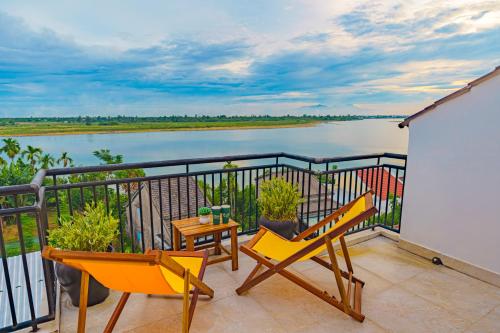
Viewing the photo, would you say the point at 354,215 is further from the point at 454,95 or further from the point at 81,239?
the point at 81,239

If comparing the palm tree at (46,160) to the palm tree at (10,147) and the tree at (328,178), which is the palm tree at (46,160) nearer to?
the palm tree at (10,147)

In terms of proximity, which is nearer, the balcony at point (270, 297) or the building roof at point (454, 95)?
the balcony at point (270, 297)

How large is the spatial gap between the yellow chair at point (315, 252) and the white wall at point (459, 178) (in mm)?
1050

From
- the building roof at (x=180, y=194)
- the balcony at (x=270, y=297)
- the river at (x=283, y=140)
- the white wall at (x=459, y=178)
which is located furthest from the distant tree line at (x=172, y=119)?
the balcony at (x=270, y=297)

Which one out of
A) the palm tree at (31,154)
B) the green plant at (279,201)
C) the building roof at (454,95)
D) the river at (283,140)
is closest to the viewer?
the building roof at (454,95)

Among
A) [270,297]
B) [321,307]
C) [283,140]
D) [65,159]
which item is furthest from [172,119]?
[65,159]

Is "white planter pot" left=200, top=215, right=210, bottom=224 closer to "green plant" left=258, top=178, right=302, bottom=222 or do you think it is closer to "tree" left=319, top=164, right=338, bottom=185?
"green plant" left=258, top=178, right=302, bottom=222

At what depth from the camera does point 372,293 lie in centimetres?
268

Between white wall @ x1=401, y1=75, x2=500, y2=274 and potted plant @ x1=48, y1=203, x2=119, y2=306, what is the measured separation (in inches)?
127

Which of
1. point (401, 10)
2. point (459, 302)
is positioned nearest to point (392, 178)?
point (459, 302)

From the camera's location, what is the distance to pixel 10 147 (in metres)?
28.9

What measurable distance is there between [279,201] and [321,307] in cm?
124

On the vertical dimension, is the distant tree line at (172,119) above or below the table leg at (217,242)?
above

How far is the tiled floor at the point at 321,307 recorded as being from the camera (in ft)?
7.34
